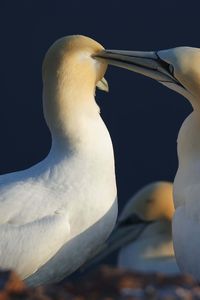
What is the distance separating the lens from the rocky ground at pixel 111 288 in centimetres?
400

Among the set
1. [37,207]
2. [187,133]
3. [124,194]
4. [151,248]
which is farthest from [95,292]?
[124,194]

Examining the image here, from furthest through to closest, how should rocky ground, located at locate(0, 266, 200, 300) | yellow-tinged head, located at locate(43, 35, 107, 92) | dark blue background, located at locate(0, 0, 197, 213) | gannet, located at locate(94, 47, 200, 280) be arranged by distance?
1. dark blue background, located at locate(0, 0, 197, 213)
2. yellow-tinged head, located at locate(43, 35, 107, 92)
3. gannet, located at locate(94, 47, 200, 280)
4. rocky ground, located at locate(0, 266, 200, 300)

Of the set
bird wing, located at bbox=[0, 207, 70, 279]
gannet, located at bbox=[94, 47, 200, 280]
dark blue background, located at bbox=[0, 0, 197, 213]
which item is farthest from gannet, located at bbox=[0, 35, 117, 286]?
dark blue background, located at bbox=[0, 0, 197, 213]

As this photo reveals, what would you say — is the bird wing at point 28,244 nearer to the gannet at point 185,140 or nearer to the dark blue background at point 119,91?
the gannet at point 185,140

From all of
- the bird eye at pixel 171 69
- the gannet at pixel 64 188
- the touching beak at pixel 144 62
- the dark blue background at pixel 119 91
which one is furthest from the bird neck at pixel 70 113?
the dark blue background at pixel 119 91

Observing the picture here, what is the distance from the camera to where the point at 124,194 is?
374 inches

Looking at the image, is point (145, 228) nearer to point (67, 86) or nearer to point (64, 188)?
point (67, 86)

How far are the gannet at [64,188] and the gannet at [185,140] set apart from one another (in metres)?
0.23

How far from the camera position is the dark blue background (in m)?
9.45

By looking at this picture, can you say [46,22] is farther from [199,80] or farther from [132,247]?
[199,80]

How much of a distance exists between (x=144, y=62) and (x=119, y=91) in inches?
117

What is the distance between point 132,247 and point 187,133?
2157mm

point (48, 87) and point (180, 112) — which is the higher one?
point (48, 87)

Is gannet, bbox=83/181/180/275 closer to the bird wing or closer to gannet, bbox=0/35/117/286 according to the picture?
gannet, bbox=0/35/117/286
